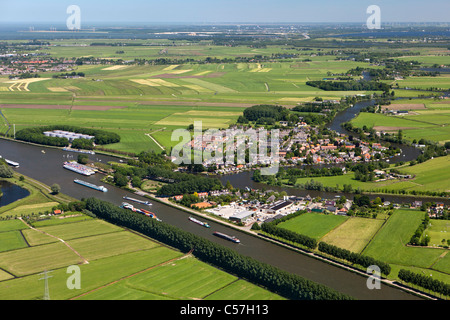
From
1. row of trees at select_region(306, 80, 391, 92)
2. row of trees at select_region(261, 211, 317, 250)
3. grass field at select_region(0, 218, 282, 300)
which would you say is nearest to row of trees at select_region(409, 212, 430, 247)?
row of trees at select_region(261, 211, 317, 250)

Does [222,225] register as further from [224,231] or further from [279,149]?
[279,149]

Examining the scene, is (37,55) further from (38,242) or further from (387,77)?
(38,242)

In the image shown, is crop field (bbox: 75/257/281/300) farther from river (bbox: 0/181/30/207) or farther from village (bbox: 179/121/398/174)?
village (bbox: 179/121/398/174)

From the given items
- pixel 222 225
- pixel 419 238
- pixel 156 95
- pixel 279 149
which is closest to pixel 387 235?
pixel 419 238

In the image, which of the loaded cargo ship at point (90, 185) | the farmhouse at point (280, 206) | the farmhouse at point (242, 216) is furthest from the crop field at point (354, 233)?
the loaded cargo ship at point (90, 185)

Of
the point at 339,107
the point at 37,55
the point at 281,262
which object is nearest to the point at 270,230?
the point at 281,262

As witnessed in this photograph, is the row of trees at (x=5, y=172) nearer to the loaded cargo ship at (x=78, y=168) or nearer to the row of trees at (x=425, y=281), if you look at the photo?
the loaded cargo ship at (x=78, y=168)

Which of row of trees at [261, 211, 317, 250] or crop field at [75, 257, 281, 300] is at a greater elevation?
row of trees at [261, 211, 317, 250]
